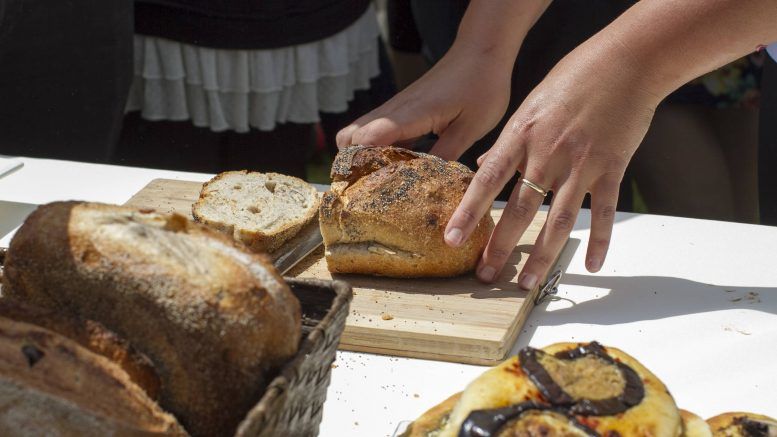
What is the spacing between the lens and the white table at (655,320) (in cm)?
136

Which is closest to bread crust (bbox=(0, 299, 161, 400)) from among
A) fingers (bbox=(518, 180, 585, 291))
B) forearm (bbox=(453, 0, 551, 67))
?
fingers (bbox=(518, 180, 585, 291))

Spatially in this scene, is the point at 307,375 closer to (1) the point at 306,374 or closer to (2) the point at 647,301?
(1) the point at 306,374

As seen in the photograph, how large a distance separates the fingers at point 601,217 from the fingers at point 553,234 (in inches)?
A: 1.3

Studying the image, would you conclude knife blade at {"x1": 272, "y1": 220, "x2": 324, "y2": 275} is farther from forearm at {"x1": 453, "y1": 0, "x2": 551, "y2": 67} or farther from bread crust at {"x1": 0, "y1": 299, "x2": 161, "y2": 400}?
bread crust at {"x1": 0, "y1": 299, "x2": 161, "y2": 400}

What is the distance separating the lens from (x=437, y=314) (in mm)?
1607

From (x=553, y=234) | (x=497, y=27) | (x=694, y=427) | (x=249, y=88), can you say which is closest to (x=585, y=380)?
(x=694, y=427)

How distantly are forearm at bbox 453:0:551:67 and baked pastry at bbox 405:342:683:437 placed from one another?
1.35 m

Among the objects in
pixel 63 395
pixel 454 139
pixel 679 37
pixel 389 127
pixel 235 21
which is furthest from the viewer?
pixel 235 21

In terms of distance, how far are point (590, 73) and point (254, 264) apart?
0.91m

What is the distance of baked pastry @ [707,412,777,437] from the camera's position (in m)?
0.98

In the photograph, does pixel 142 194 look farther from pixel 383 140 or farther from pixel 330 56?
pixel 330 56

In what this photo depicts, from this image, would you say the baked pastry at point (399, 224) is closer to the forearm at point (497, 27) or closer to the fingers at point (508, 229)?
the fingers at point (508, 229)

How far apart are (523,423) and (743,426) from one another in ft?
0.99

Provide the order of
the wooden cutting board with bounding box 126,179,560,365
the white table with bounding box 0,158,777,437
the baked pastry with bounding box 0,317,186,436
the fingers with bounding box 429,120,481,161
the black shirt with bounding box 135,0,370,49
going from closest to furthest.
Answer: the baked pastry with bounding box 0,317,186,436, the white table with bounding box 0,158,777,437, the wooden cutting board with bounding box 126,179,560,365, the fingers with bounding box 429,120,481,161, the black shirt with bounding box 135,0,370,49
